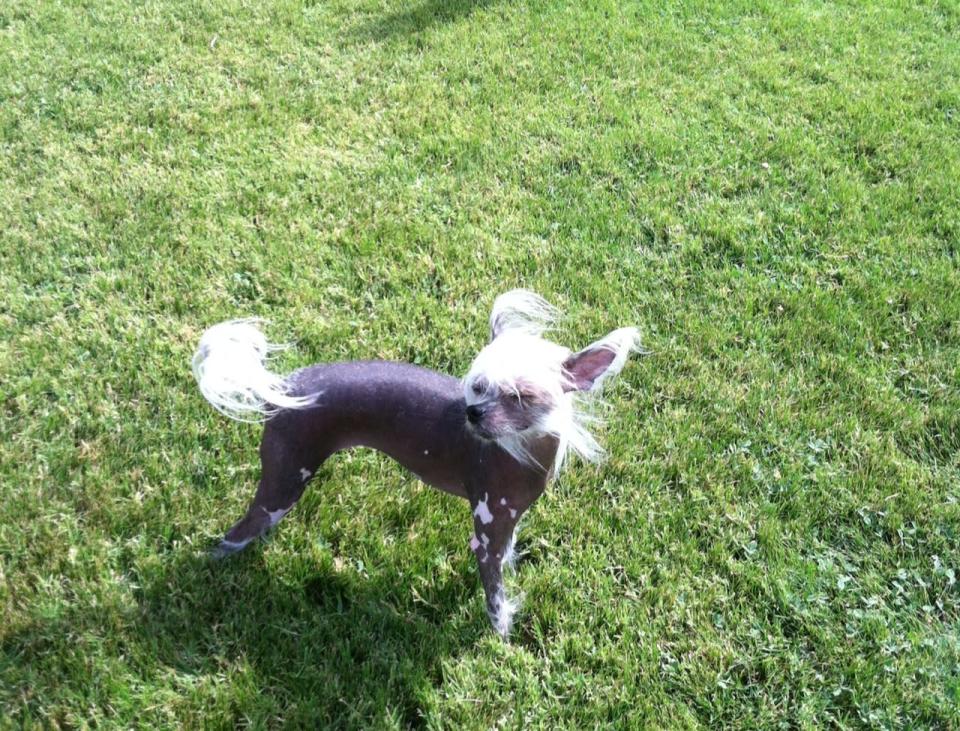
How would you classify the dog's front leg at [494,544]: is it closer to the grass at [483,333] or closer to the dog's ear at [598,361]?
the grass at [483,333]

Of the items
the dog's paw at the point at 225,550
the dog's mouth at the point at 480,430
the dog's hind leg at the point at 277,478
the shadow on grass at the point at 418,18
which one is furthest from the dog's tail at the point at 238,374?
the shadow on grass at the point at 418,18

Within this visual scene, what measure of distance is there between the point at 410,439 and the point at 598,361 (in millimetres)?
678

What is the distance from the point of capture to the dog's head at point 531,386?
6.66 ft

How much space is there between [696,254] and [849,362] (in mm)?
1082

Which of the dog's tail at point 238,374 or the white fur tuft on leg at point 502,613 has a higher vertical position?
the dog's tail at point 238,374

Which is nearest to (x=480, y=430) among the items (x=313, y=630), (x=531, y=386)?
(x=531, y=386)

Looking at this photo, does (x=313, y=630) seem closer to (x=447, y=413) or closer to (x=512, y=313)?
(x=447, y=413)

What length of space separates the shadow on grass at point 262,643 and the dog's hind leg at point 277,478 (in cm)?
21

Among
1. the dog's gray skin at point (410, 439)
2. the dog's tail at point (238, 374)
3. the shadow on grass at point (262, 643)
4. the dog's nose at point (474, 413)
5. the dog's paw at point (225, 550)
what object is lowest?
the shadow on grass at point (262, 643)

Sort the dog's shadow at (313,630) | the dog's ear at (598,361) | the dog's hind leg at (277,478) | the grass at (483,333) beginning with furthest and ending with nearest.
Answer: the grass at (483,333) → the dog's shadow at (313,630) → the dog's hind leg at (277,478) → the dog's ear at (598,361)

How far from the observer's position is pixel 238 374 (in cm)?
228

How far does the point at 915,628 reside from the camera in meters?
2.79

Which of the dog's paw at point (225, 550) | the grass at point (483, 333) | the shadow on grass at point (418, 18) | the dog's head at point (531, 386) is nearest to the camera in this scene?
the dog's head at point (531, 386)

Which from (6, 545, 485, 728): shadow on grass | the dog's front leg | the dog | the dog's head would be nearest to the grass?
(6, 545, 485, 728): shadow on grass
